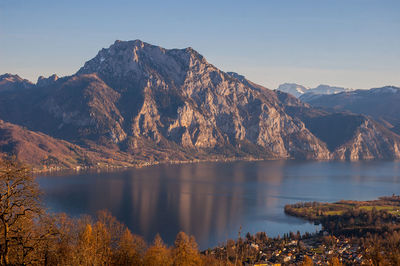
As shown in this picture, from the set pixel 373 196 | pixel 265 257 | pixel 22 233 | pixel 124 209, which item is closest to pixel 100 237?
pixel 22 233

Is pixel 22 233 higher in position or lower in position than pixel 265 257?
higher

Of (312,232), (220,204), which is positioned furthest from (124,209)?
(312,232)

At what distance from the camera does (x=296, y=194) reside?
486ft

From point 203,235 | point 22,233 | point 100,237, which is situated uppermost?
point 22,233

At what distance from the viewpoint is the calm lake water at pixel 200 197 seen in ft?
310

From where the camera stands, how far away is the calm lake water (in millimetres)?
94375

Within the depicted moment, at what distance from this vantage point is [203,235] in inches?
3386

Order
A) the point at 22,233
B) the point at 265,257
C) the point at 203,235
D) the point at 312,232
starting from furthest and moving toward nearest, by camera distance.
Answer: the point at 312,232, the point at 203,235, the point at 265,257, the point at 22,233

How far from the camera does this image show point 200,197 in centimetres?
13338

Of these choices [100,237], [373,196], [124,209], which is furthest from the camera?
[373,196]

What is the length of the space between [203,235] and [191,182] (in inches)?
3233

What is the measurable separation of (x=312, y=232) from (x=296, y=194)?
56152 millimetres

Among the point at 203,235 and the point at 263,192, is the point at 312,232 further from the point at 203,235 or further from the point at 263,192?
the point at 263,192

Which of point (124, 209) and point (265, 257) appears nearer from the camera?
point (265, 257)
